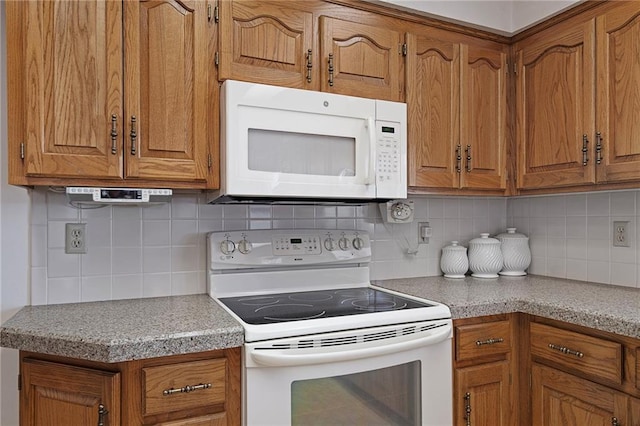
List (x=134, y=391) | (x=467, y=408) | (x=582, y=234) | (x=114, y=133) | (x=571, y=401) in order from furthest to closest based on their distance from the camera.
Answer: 1. (x=582, y=234)
2. (x=467, y=408)
3. (x=571, y=401)
4. (x=114, y=133)
5. (x=134, y=391)

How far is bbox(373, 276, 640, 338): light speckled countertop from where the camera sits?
4.68ft

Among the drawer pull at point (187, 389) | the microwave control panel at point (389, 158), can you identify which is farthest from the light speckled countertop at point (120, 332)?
the microwave control panel at point (389, 158)

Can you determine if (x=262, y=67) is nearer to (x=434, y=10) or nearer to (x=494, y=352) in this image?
(x=434, y=10)

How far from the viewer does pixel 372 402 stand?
1.47 m

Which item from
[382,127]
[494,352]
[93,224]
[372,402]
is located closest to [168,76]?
[93,224]

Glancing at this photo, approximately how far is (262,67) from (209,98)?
0.24 m

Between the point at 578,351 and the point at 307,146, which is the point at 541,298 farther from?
the point at 307,146

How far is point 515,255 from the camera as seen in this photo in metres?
2.32

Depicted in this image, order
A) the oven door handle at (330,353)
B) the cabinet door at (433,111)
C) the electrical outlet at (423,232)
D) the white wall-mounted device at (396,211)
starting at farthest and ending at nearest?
the electrical outlet at (423,232) → the white wall-mounted device at (396,211) → the cabinet door at (433,111) → the oven door handle at (330,353)

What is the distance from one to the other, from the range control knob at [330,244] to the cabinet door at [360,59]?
64 centimetres

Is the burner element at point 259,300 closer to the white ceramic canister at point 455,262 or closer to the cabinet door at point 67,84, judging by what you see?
the cabinet door at point 67,84

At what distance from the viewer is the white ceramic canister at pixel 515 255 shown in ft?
7.60

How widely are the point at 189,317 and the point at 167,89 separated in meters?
0.78

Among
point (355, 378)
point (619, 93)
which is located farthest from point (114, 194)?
point (619, 93)
